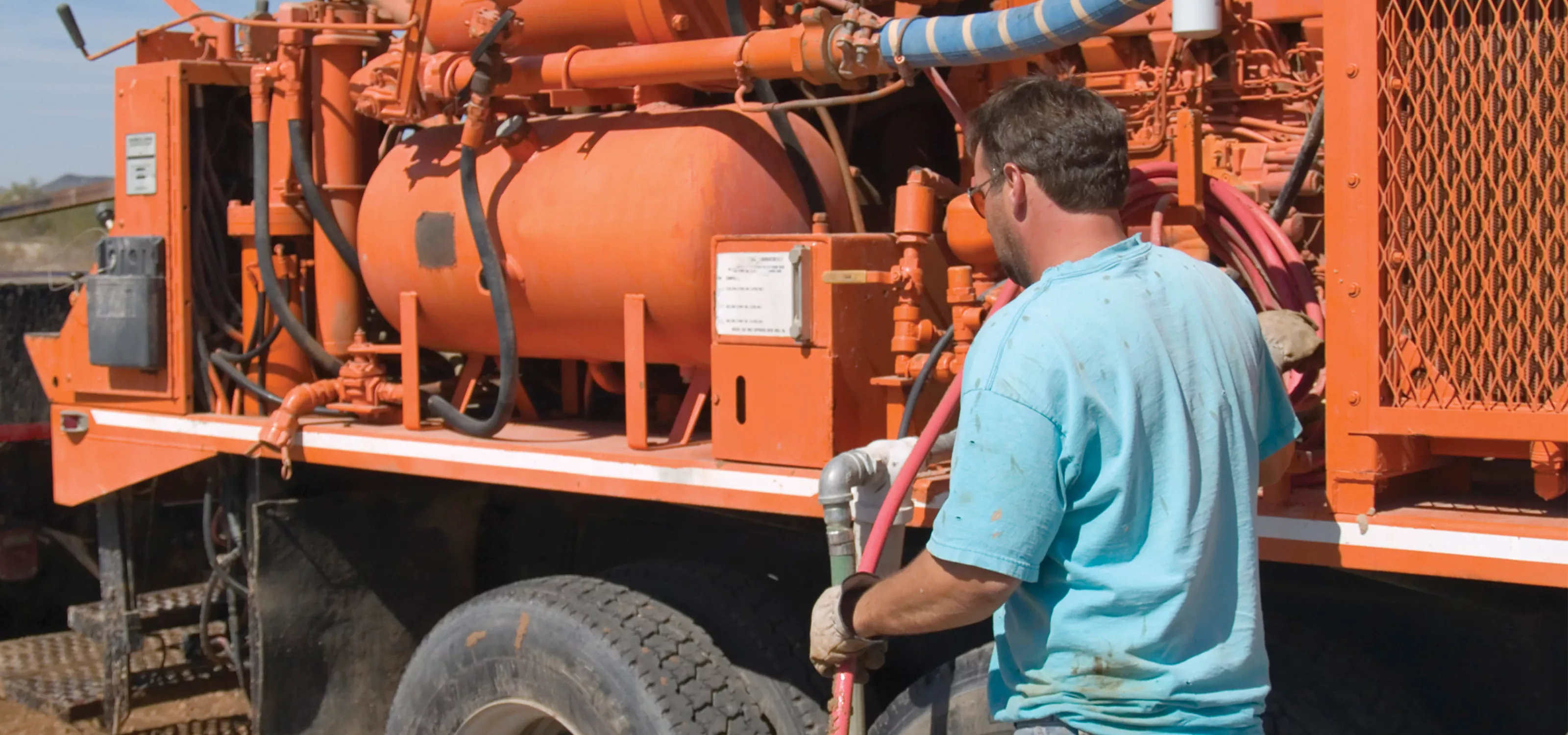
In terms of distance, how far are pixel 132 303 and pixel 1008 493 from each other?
10.4 feet

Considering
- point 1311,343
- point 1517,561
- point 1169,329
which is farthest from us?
point 1311,343

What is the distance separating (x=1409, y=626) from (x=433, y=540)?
8.35 feet

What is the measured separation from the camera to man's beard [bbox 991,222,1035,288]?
79.4 inches

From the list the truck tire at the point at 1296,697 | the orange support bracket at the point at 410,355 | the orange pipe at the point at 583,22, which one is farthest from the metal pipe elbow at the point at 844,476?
the orange support bracket at the point at 410,355

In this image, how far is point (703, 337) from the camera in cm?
328

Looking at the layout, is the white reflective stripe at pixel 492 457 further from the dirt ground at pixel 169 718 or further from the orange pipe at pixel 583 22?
the dirt ground at pixel 169 718

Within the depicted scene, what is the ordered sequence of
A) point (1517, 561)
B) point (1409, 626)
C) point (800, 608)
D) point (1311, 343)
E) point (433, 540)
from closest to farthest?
point (1517, 561), point (1311, 343), point (1409, 626), point (800, 608), point (433, 540)

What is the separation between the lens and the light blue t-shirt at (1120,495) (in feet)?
6.00

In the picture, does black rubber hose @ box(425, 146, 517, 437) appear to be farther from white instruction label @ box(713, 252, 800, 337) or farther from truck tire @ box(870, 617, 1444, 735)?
truck tire @ box(870, 617, 1444, 735)

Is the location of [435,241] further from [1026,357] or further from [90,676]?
[90,676]

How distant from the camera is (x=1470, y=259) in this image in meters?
2.24

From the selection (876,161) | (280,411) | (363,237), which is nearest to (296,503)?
(280,411)

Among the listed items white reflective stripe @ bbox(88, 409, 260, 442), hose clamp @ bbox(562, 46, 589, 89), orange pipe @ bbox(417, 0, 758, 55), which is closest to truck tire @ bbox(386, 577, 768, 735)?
white reflective stripe @ bbox(88, 409, 260, 442)

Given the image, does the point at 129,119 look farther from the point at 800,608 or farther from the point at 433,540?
the point at 800,608
